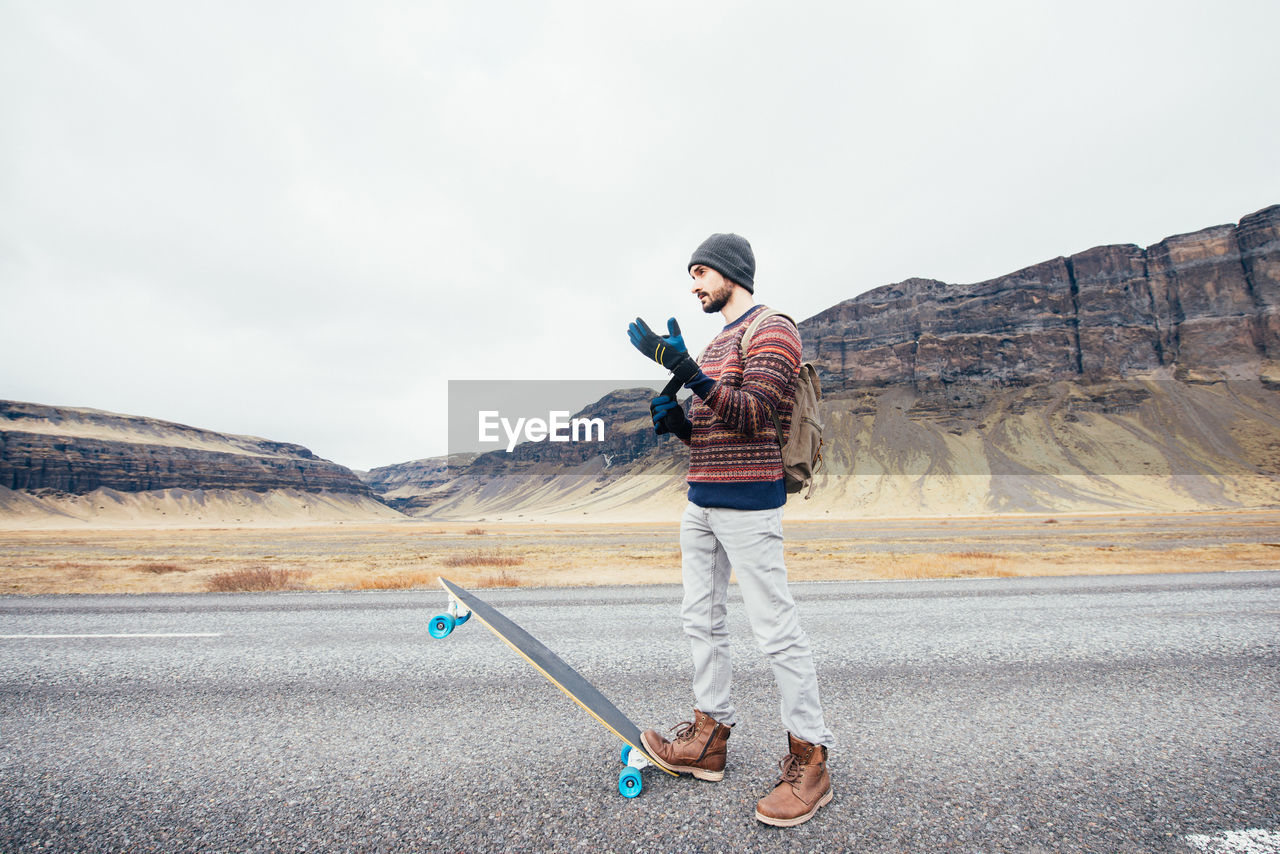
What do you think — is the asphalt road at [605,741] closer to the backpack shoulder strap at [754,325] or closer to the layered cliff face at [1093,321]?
the backpack shoulder strap at [754,325]

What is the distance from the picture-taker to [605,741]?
A: 3275 millimetres

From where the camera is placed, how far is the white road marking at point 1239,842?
2.11 meters

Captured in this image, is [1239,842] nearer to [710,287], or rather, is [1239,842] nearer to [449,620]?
[710,287]

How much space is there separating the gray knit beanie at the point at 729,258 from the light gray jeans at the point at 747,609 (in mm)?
1285

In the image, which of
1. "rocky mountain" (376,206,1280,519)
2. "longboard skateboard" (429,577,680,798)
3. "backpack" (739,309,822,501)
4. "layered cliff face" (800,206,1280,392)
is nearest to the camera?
"longboard skateboard" (429,577,680,798)

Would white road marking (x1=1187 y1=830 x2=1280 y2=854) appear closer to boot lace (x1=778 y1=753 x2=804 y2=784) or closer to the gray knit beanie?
boot lace (x1=778 y1=753 x2=804 y2=784)

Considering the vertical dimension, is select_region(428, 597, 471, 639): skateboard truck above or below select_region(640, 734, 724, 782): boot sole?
above

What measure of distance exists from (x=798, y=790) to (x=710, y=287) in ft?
8.11

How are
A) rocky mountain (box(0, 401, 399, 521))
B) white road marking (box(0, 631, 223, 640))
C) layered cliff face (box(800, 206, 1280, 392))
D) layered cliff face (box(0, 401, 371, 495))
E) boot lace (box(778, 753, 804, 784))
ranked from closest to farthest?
boot lace (box(778, 753, 804, 784)), white road marking (box(0, 631, 223, 640)), layered cliff face (box(800, 206, 1280, 392)), rocky mountain (box(0, 401, 399, 521)), layered cliff face (box(0, 401, 371, 495))

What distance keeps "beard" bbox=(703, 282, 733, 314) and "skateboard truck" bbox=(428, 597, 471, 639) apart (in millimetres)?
2206

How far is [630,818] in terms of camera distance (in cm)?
244

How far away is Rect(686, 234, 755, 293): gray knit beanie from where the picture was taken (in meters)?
3.11

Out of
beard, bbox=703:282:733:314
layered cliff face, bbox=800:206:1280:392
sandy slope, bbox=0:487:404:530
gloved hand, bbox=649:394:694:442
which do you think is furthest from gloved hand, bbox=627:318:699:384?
sandy slope, bbox=0:487:404:530

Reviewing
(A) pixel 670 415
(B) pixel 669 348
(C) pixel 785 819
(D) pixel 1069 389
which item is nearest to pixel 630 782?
(C) pixel 785 819
